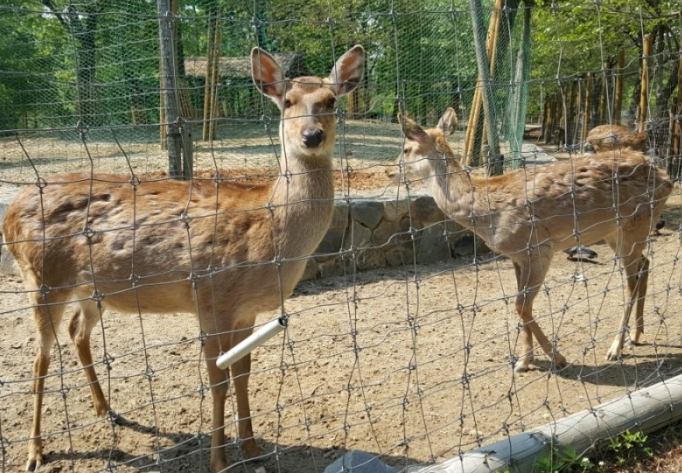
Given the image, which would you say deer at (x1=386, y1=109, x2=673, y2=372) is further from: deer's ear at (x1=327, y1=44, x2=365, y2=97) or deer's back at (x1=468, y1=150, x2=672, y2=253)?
deer's ear at (x1=327, y1=44, x2=365, y2=97)

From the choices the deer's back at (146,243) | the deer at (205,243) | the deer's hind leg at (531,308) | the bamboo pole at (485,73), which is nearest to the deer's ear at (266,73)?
the deer at (205,243)

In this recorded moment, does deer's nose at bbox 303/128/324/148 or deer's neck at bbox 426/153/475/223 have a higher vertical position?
deer's nose at bbox 303/128/324/148

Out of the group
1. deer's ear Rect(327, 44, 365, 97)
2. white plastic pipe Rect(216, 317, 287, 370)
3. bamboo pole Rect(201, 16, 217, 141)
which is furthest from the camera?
bamboo pole Rect(201, 16, 217, 141)

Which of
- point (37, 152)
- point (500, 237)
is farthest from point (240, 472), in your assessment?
point (37, 152)

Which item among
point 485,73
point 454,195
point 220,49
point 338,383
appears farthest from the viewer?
point 485,73

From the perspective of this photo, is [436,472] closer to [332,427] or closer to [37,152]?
[332,427]

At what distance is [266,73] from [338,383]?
2.20 metres

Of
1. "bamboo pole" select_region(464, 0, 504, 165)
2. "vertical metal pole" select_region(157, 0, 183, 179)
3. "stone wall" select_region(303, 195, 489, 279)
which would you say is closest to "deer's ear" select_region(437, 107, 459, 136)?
"stone wall" select_region(303, 195, 489, 279)

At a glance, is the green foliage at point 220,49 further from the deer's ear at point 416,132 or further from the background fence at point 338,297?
the deer's ear at point 416,132

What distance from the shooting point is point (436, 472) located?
3.06 metres

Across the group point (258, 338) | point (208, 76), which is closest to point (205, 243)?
point (258, 338)

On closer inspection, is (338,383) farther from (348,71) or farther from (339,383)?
(348,71)

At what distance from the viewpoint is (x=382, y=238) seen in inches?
304

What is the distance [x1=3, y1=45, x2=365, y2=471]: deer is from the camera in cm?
361
